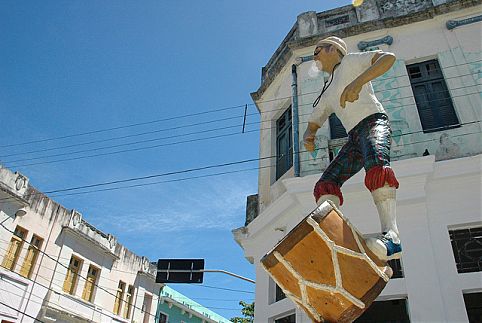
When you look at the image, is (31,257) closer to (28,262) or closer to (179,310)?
(28,262)

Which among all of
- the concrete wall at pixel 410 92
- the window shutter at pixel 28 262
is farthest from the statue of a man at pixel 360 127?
the window shutter at pixel 28 262

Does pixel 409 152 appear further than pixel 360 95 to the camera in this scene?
Yes

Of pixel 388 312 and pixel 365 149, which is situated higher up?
pixel 365 149

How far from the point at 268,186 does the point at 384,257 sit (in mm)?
6156

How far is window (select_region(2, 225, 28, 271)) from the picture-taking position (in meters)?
14.8

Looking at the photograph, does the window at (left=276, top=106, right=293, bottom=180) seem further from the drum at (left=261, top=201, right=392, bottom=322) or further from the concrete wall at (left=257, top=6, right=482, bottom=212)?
the drum at (left=261, top=201, right=392, bottom=322)

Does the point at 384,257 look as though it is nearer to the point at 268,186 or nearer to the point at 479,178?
the point at 479,178

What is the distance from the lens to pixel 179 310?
83.6 ft

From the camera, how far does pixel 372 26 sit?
8727 millimetres

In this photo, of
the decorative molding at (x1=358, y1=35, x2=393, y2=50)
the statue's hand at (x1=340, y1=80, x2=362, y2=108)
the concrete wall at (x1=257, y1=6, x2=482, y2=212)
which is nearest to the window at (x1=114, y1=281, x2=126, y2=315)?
the concrete wall at (x1=257, y1=6, x2=482, y2=212)

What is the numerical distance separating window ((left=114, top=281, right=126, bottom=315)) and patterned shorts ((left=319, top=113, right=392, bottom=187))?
18.7m

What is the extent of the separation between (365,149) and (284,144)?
6.00 meters

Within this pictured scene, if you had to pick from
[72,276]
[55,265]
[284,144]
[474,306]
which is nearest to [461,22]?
[284,144]

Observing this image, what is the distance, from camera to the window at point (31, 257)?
15445 mm
